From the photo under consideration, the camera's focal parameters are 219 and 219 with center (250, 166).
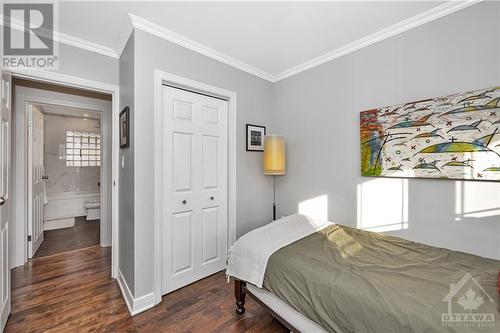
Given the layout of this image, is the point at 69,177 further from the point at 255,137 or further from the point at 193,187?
the point at 255,137

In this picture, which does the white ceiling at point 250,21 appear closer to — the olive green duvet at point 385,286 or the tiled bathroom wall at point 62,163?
the olive green duvet at point 385,286

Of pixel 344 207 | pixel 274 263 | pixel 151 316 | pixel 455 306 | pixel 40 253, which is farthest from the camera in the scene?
pixel 40 253

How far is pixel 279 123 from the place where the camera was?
10.1 feet

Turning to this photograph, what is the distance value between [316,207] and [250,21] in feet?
6.88

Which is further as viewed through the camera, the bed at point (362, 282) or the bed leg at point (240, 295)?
the bed leg at point (240, 295)

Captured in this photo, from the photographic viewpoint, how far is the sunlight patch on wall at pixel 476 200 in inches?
61.5

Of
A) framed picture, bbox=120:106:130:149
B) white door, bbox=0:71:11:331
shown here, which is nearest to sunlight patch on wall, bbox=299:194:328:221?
framed picture, bbox=120:106:130:149

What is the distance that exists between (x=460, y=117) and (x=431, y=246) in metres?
1.03

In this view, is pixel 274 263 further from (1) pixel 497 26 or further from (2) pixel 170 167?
(1) pixel 497 26

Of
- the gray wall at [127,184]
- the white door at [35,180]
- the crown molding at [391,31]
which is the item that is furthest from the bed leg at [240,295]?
the white door at [35,180]

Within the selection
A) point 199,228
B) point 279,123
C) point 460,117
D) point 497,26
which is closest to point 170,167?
point 199,228

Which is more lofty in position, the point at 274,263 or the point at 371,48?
the point at 371,48

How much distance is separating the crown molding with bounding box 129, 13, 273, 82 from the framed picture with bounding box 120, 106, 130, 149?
2.43 feet

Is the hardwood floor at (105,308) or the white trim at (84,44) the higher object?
the white trim at (84,44)
